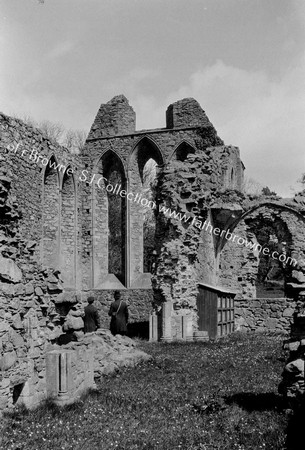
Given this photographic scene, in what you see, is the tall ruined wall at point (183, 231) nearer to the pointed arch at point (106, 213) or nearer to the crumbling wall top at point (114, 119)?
the pointed arch at point (106, 213)

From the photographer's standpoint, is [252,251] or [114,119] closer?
[252,251]

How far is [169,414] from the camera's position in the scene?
6.71 meters

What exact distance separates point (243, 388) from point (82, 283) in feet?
52.5

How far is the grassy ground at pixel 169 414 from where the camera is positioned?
550cm

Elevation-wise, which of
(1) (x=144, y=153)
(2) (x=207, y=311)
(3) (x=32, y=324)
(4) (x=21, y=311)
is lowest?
(2) (x=207, y=311)

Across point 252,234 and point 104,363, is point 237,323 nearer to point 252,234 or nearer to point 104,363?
point 252,234

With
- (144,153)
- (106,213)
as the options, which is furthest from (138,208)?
(144,153)

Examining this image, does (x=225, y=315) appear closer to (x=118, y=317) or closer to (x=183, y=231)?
(x=183, y=231)

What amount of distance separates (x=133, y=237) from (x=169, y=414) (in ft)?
55.7

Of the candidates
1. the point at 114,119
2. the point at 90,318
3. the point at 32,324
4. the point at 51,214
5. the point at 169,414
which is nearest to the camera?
the point at 169,414

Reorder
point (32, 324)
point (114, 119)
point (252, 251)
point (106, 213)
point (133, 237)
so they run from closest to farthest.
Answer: point (32, 324), point (252, 251), point (133, 237), point (106, 213), point (114, 119)

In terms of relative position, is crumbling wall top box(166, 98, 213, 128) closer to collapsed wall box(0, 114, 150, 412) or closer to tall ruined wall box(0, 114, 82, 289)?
tall ruined wall box(0, 114, 82, 289)

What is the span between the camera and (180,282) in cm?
1569

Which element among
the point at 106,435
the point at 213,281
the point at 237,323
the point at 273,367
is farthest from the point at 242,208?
the point at 106,435
